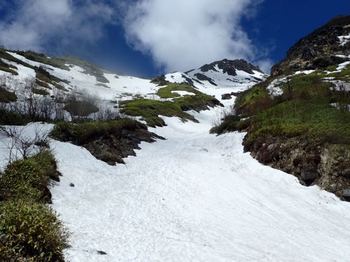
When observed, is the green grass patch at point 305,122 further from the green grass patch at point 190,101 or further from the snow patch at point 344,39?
the snow patch at point 344,39

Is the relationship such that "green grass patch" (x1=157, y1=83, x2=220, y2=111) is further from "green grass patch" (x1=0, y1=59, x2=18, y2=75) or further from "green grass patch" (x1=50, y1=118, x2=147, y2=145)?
"green grass patch" (x1=50, y1=118, x2=147, y2=145)

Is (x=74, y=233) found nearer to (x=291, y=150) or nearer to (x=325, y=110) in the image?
(x=291, y=150)

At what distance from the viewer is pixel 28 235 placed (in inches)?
438

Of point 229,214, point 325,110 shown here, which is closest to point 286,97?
point 325,110

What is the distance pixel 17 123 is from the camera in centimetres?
3055

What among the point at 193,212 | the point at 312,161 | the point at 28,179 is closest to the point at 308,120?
the point at 312,161

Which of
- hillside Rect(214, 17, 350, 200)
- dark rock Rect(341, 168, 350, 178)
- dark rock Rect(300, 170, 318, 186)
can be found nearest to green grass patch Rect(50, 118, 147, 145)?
hillside Rect(214, 17, 350, 200)

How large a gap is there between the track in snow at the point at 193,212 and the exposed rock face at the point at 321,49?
Answer: 215ft

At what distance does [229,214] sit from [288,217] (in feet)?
10.8

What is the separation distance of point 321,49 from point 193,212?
9417 cm

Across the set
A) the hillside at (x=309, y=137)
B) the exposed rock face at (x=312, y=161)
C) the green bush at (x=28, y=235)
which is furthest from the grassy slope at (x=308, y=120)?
the green bush at (x=28, y=235)

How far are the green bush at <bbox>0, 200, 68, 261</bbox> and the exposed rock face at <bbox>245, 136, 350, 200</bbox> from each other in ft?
61.4

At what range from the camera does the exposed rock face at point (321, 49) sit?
89.9m

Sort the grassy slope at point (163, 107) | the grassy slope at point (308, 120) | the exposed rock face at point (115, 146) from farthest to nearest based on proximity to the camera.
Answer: the grassy slope at point (163, 107) → the exposed rock face at point (115, 146) → the grassy slope at point (308, 120)
